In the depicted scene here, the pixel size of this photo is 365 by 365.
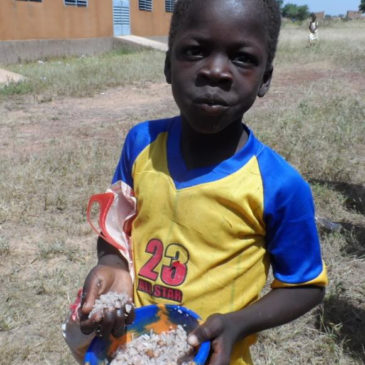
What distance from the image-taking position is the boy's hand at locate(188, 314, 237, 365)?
992 mm

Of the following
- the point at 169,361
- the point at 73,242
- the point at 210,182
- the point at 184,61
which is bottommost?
the point at 73,242

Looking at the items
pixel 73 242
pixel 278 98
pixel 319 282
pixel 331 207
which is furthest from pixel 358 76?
pixel 319 282

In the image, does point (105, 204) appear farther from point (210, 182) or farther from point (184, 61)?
point (184, 61)

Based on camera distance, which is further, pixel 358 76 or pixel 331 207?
pixel 358 76

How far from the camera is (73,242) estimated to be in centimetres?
316

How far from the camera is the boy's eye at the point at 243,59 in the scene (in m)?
1.11

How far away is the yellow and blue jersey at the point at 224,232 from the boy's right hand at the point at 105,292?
0.14ft

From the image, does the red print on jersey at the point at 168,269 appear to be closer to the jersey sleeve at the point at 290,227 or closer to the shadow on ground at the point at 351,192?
the jersey sleeve at the point at 290,227

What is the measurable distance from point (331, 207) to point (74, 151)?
2.45m

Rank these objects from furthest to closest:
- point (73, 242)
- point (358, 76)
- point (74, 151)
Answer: point (358, 76) < point (74, 151) < point (73, 242)

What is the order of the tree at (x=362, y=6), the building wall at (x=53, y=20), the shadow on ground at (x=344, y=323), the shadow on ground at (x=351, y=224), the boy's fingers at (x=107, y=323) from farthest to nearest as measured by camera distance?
the tree at (x=362, y=6) → the building wall at (x=53, y=20) → the shadow on ground at (x=351, y=224) → the shadow on ground at (x=344, y=323) → the boy's fingers at (x=107, y=323)

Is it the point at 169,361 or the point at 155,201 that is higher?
the point at 155,201

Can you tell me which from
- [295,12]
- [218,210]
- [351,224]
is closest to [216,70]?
[218,210]

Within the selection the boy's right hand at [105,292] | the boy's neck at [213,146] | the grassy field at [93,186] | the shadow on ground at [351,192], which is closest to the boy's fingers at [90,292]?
the boy's right hand at [105,292]
